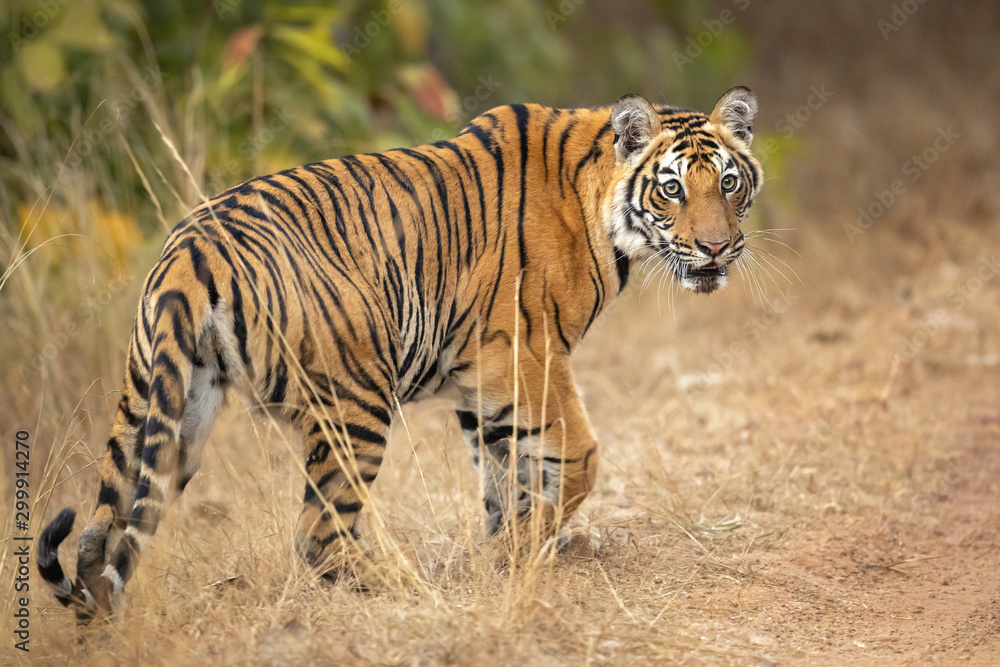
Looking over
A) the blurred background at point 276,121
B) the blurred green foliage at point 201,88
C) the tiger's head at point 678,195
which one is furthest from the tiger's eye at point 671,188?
the blurred green foliage at point 201,88

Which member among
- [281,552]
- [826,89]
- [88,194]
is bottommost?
[281,552]

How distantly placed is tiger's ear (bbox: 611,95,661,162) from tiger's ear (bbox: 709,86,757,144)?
0.29 m

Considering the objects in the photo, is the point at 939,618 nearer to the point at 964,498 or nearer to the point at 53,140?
the point at 964,498

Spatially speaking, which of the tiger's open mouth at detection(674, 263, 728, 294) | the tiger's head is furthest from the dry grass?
the tiger's head

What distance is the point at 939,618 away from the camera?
3.61 m

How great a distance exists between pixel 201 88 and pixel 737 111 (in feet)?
10.2

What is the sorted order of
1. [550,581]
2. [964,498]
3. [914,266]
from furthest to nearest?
[914,266] < [964,498] < [550,581]

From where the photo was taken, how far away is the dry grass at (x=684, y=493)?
3047mm

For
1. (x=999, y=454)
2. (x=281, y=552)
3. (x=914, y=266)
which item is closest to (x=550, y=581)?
(x=281, y=552)

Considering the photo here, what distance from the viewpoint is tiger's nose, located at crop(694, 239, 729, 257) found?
144 inches

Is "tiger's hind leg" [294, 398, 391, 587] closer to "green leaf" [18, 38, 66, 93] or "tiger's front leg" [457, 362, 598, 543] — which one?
"tiger's front leg" [457, 362, 598, 543]

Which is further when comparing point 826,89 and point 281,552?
point 826,89

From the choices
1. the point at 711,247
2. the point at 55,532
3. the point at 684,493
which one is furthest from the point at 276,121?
the point at 55,532

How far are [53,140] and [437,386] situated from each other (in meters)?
3.95
